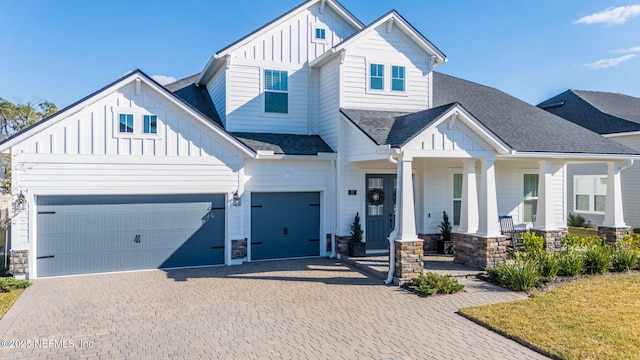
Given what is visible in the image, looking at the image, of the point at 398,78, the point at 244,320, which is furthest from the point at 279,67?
the point at 244,320

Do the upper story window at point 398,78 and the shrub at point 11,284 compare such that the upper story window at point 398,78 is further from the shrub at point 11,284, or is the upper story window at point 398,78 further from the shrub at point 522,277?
the shrub at point 11,284

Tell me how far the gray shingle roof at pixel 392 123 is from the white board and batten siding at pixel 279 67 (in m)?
2.17

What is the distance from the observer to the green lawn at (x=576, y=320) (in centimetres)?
623

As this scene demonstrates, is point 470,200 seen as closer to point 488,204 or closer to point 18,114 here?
point 488,204

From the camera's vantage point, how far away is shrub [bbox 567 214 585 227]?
2098 centimetres

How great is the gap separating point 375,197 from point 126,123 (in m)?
7.38

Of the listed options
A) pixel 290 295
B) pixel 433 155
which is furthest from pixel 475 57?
→ pixel 290 295

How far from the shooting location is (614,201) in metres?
14.0

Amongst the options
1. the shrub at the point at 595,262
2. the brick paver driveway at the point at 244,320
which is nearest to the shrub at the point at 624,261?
the shrub at the point at 595,262

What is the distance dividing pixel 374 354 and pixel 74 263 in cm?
870

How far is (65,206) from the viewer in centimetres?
1106

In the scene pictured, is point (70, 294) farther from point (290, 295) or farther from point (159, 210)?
point (290, 295)

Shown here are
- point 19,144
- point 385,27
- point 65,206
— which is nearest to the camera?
point 19,144

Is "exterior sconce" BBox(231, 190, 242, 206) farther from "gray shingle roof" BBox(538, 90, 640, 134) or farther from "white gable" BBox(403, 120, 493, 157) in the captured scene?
"gray shingle roof" BBox(538, 90, 640, 134)
